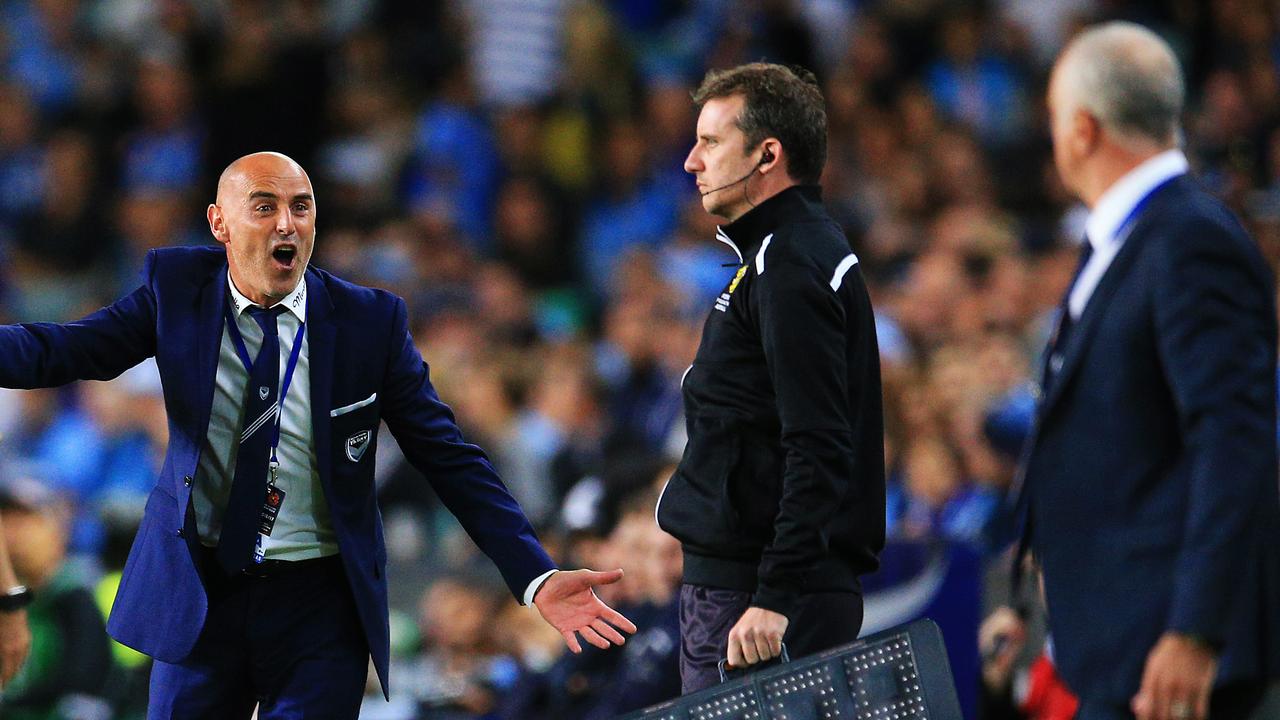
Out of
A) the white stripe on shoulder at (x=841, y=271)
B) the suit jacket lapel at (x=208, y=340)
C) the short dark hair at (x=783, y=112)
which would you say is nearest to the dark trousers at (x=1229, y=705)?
the white stripe on shoulder at (x=841, y=271)

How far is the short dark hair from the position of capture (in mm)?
3988

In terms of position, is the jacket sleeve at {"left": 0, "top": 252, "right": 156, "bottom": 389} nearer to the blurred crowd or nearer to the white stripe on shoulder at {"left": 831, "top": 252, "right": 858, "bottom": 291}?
the white stripe on shoulder at {"left": 831, "top": 252, "right": 858, "bottom": 291}

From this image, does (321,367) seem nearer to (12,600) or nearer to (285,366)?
(285,366)

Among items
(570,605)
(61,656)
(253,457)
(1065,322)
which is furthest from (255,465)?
(61,656)

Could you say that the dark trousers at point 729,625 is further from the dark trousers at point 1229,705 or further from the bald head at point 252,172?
the bald head at point 252,172

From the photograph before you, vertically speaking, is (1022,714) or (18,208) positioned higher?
(18,208)

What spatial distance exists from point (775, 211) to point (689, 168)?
0.24 m

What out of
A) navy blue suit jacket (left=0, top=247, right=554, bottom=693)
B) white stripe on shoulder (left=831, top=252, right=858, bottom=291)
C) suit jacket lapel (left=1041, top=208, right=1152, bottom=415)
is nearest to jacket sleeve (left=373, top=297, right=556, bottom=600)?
navy blue suit jacket (left=0, top=247, right=554, bottom=693)

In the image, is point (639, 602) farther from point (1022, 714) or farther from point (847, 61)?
point (847, 61)

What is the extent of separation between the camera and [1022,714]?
5.90 m

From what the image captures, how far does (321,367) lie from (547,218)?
6818 mm

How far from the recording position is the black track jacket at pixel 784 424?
3.71m

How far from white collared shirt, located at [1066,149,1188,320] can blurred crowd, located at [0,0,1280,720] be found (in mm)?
3185

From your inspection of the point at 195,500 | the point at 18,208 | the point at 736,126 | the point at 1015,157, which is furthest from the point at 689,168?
the point at 18,208
